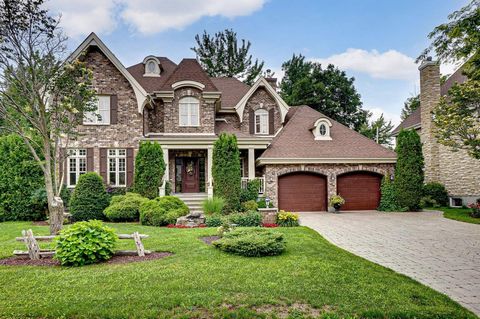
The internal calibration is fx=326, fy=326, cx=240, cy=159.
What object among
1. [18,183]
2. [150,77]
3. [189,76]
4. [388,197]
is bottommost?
[388,197]

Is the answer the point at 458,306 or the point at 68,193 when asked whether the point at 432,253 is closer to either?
the point at 458,306

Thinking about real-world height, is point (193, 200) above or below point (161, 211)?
above

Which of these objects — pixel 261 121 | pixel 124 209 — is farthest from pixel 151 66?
pixel 124 209

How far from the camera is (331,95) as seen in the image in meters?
32.9

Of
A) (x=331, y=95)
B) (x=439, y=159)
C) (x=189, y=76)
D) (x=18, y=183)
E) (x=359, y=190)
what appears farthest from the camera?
(x=331, y=95)

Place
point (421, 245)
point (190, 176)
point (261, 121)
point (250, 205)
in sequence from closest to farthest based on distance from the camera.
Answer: point (421, 245), point (250, 205), point (190, 176), point (261, 121)

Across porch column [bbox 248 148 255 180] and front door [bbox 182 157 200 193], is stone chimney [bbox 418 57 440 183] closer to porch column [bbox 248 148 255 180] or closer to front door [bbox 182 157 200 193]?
porch column [bbox 248 148 255 180]

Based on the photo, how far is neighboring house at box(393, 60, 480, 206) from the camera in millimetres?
18516

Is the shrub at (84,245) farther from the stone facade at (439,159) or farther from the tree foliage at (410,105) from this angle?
the tree foliage at (410,105)

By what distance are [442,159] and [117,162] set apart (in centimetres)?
1946

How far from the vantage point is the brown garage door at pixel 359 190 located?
59.8 ft

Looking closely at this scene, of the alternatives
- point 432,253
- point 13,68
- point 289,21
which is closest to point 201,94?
point 289,21

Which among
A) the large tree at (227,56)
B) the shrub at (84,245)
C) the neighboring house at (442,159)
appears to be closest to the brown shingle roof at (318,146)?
the neighboring house at (442,159)

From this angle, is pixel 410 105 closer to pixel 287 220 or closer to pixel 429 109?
pixel 429 109
